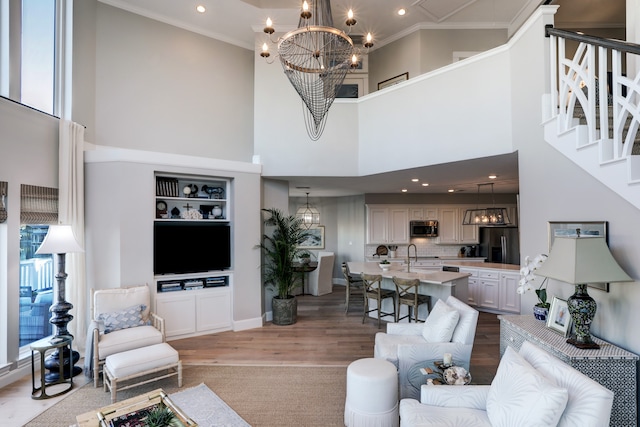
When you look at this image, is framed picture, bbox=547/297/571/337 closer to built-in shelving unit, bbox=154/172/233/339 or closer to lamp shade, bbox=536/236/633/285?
lamp shade, bbox=536/236/633/285

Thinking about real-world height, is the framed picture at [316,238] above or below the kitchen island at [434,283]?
above

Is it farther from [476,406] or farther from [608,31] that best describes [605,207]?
[608,31]

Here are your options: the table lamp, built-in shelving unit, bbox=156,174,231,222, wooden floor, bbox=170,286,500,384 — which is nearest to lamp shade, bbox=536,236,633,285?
the table lamp

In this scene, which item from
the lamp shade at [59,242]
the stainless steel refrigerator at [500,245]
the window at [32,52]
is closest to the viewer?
the lamp shade at [59,242]

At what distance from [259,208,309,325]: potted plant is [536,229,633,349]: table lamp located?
400 centimetres

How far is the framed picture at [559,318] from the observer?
2592 mm

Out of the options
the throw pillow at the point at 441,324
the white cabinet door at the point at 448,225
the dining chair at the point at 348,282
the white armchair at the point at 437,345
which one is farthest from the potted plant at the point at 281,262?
the white cabinet door at the point at 448,225

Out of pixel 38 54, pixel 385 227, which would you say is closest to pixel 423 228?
pixel 385 227

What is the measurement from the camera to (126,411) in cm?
233

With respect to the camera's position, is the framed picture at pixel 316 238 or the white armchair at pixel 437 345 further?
the framed picture at pixel 316 238

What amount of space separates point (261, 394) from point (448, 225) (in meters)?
6.88

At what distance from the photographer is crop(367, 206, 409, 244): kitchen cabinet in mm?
8562

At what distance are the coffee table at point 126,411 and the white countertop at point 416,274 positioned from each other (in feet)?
12.1

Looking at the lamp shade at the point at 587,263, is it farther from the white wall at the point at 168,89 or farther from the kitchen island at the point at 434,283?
the white wall at the point at 168,89
